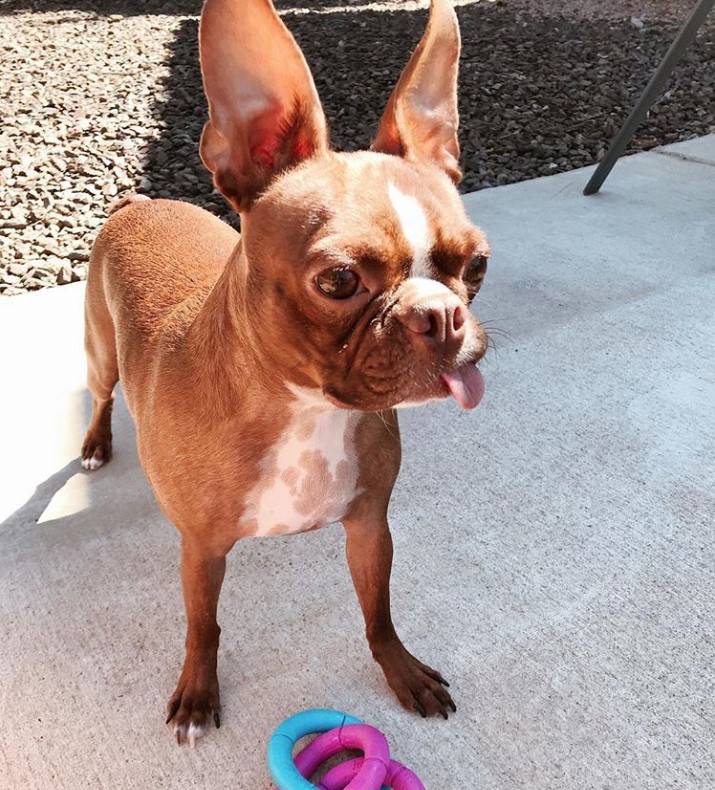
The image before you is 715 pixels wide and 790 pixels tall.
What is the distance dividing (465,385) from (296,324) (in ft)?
1.24

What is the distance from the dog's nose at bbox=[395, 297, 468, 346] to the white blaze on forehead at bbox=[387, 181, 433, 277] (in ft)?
0.33

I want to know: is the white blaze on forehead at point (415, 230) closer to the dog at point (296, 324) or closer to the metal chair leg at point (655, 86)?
the dog at point (296, 324)

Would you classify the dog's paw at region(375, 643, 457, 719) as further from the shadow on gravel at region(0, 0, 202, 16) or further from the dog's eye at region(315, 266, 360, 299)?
the shadow on gravel at region(0, 0, 202, 16)

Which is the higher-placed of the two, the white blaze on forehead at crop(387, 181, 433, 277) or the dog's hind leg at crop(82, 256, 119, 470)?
the white blaze on forehead at crop(387, 181, 433, 277)

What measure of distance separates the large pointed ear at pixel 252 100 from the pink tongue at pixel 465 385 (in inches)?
23.9

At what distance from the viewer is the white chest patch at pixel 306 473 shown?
7.07 ft

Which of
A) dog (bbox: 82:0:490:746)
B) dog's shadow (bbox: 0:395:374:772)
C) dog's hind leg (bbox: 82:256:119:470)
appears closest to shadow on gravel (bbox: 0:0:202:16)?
dog's hind leg (bbox: 82:256:119:470)

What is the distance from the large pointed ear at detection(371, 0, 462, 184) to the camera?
6.66 feet

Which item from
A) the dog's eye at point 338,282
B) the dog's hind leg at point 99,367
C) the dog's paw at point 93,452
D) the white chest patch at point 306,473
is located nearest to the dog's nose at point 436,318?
the dog's eye at point 338,282

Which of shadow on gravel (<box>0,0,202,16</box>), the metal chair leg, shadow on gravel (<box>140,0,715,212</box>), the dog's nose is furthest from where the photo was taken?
shadow on gravel (<box>0,0,202,16</box>)

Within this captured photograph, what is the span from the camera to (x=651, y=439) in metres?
3.57

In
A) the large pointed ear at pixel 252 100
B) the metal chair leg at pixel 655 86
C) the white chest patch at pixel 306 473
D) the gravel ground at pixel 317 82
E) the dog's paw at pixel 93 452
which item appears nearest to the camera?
the large pointed ear at pixel 252 100

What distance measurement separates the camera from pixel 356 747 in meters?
2.24

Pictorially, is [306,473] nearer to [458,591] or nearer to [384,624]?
[384,624]
